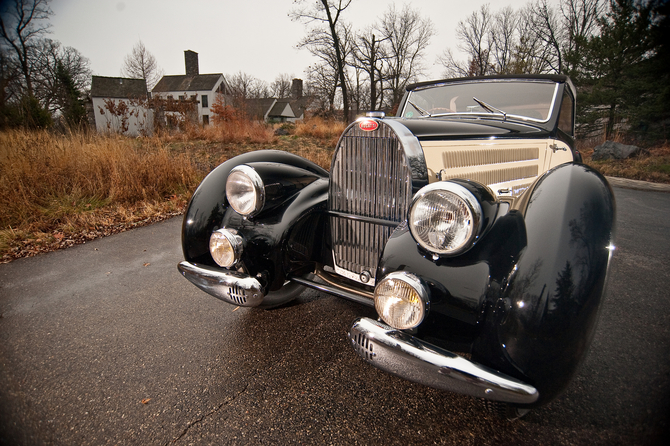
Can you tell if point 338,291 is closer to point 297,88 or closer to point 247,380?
point 247,380

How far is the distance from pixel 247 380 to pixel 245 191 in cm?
105

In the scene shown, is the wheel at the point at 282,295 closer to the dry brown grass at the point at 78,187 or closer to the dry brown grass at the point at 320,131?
the dry brown grass at the point at 78,187

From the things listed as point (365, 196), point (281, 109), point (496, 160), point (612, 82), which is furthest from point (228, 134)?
point (281, 109)

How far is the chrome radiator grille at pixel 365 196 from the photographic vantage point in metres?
1.79

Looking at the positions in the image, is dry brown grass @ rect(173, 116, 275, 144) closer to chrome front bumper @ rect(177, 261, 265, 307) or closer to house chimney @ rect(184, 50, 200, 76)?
A: chrome front bumper @ rect(177, 261, 265, 307)

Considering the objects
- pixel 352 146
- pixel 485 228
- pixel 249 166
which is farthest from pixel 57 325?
pixel 485 228

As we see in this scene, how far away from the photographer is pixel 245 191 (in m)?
1.97

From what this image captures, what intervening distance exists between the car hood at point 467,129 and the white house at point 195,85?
134 ft

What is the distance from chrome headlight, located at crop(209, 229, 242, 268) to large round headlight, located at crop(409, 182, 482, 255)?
986 mm

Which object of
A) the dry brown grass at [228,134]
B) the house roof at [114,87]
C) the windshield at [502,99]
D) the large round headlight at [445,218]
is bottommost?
the large round headlight at [445,218]

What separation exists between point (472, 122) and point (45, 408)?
295cm

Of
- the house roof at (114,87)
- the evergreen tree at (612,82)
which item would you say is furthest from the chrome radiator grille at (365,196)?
the house roof at (114,87)

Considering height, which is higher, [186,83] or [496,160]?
[186,83]

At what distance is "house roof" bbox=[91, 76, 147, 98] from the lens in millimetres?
36688
